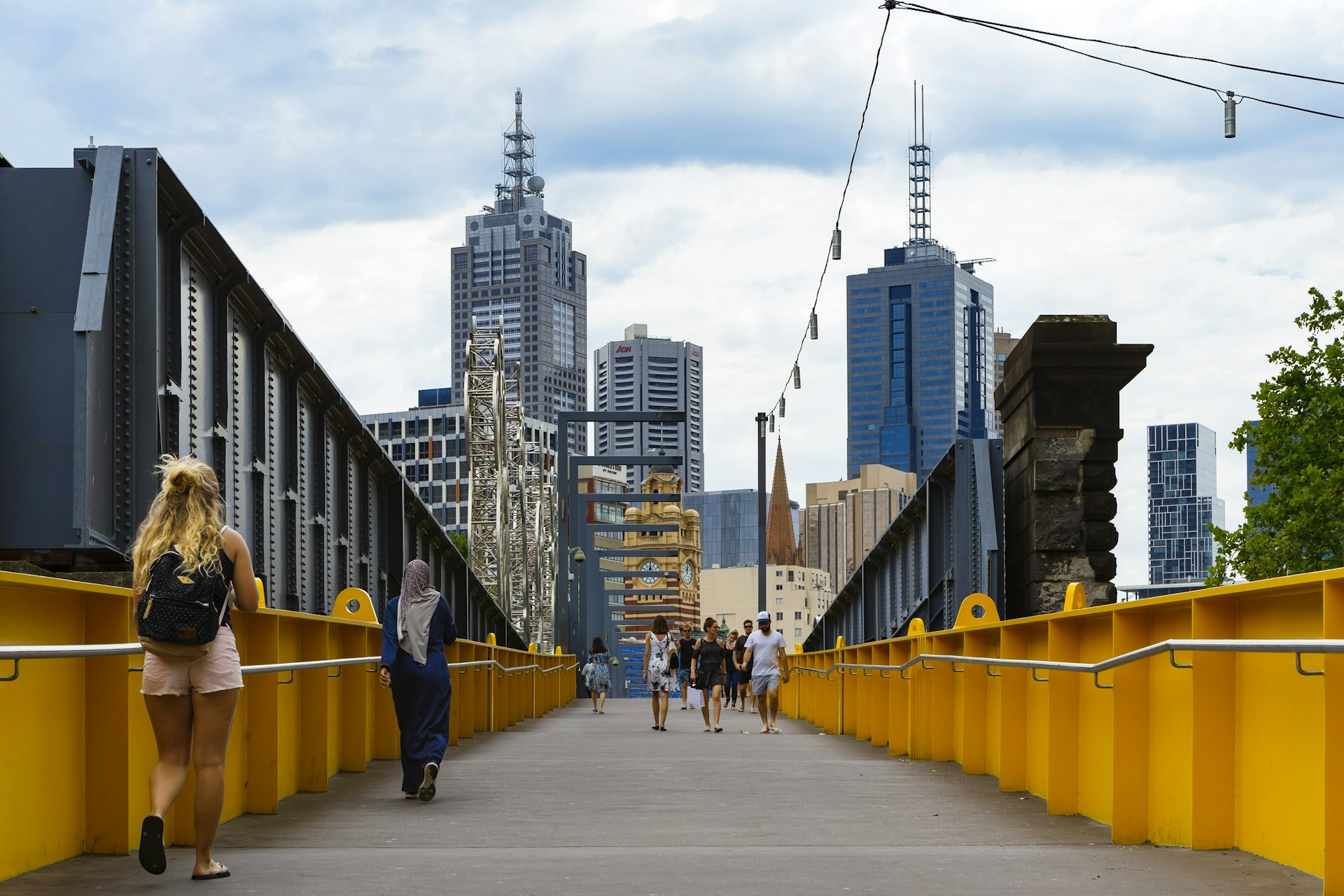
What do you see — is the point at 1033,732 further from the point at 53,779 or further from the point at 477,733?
the point at 477,733

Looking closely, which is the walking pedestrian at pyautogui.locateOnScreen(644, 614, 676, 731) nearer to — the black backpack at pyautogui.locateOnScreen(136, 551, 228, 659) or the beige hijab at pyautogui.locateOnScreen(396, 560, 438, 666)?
the beige hijab at pyautogui.locateOnScreen(396, 560, 438, 666)

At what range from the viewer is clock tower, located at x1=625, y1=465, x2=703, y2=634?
334 feet

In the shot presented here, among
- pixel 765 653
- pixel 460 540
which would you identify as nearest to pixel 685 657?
pixel 765 653

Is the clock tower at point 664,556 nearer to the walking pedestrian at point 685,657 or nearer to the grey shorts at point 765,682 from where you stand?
the walking pedestrian at point 685,657

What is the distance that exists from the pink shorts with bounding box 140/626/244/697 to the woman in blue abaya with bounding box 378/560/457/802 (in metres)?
3.88

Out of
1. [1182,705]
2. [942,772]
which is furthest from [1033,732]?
[1182,705]

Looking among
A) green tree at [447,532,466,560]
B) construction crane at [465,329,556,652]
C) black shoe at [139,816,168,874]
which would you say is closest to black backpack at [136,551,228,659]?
black shoe at [139,816,168,874]

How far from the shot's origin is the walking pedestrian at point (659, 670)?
2156 cm

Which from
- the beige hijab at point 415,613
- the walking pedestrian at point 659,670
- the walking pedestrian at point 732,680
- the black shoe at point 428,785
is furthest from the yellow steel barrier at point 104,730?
the walking pedestrian at point 732,680

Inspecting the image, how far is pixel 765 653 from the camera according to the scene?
67.9ft

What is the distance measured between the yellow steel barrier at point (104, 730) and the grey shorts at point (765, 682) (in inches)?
391

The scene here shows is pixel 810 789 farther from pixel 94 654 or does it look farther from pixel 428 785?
pixel 94 654

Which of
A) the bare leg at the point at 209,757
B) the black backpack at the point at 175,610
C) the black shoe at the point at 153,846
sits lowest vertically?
the black shoe at the point at 153,846

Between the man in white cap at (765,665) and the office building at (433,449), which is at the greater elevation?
the office building at (433,449)
